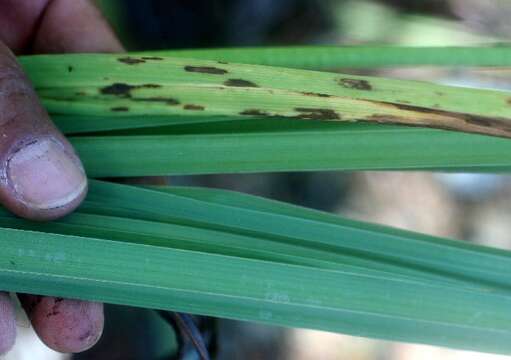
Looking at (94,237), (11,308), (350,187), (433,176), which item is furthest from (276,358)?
(94,237)

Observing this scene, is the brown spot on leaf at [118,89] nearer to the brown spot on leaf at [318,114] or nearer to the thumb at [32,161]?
the thumb at [32,161]

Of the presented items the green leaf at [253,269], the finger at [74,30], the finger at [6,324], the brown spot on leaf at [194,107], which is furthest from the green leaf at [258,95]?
the finger at [74,30]

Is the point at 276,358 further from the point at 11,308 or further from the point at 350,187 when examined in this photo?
the point at 11,308

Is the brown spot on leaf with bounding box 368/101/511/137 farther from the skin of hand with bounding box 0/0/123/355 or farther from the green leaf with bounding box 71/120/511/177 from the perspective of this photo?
the skin of hand with bounding box 0/0/123/355

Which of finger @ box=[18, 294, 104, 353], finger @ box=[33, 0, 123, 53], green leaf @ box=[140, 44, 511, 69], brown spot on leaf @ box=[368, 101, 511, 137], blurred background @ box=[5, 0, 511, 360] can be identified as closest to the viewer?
brown spot on leaf @ box=[368, 101, 511, 137]

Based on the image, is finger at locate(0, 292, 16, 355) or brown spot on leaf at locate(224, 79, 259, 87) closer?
brown spot on leaf at locate(224, 79, 259, 87)

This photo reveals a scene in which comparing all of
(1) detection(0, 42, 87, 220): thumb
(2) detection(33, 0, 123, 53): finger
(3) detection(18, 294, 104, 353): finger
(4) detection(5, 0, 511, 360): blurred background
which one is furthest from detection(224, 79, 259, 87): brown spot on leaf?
(4) detection(5, 0, 511, 360): blurred background

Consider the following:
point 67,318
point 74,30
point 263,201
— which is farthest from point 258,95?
point 74,30
